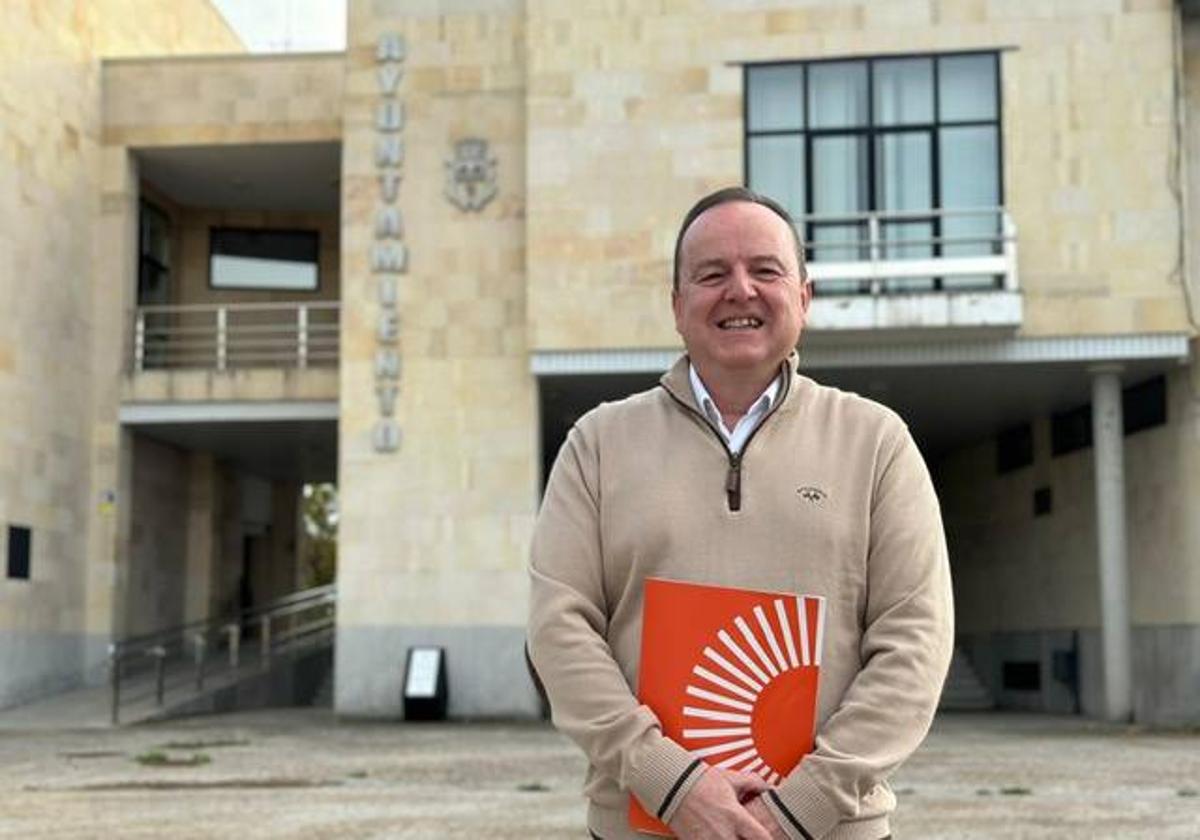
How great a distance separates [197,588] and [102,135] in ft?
24.4

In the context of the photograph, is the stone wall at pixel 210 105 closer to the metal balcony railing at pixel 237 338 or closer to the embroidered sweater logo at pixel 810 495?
the metal balcony railing at pixel 237 338

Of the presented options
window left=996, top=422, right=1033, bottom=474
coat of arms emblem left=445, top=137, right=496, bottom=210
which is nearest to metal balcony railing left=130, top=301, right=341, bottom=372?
coat of arms emblem left=445, top=137, right=496, bottom=210

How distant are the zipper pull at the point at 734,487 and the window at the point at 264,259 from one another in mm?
24088

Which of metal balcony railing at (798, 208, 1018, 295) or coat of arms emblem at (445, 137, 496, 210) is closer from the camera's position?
metal balcony railing at (798, 208, 1018, 295)

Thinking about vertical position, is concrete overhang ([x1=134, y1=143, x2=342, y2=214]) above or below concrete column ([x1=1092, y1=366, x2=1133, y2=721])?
above

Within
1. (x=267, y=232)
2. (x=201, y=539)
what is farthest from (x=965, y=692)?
(x=267, y=232)

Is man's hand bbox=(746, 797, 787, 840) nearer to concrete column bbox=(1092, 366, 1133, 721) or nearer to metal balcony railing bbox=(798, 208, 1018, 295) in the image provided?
metal balcony railing bbox=(798, 208, 1018, 295)

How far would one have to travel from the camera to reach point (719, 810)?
2.52 meters

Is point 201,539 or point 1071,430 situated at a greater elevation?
point 1071,430

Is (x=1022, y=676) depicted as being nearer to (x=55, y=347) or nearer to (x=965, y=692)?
(x=965, y=692)

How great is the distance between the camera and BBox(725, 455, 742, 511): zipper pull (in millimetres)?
2715

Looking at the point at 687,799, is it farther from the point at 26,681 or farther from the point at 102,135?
the point at 102,135

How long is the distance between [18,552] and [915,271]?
11.5 m

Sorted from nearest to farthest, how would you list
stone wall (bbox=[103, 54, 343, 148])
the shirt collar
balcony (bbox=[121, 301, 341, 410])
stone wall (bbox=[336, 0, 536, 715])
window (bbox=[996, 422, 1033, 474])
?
the shirt collar → stone wall (bbox=[336, 0, 536, 715]) → balcony (bbox=[121, 301, 341, 410]) → stone wall (bbox=[103, 54, 343, 148]) → window (bbox=[996, 422, 1033, 474])
